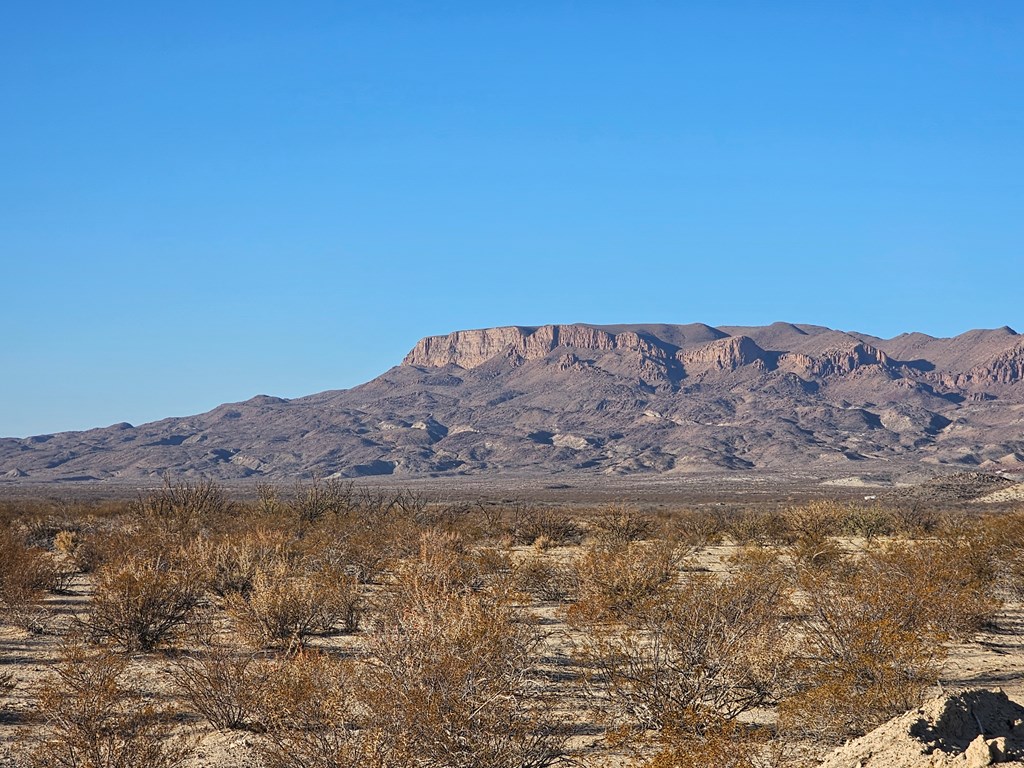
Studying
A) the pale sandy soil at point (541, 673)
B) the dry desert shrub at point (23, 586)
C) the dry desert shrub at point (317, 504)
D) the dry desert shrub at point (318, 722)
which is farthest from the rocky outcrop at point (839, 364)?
the dry desert shrub at point (318, 722)

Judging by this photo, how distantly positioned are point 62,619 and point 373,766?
11707mm

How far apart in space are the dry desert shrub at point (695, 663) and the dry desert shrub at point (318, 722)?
256cm

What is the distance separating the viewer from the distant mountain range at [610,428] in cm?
13812

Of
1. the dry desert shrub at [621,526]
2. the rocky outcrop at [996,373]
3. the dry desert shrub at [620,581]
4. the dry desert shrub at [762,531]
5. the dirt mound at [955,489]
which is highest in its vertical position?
the rocky outcrop at [996,373]

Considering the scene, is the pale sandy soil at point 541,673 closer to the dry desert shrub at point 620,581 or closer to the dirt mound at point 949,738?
the dry desert shrub at point 620,581

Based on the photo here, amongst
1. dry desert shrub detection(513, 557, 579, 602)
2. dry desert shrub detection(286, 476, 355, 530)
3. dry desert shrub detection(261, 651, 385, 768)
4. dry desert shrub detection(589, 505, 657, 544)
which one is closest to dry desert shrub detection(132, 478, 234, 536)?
dry desert shrub detection(286, 476, 355, 530)

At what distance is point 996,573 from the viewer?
1850 centimetres

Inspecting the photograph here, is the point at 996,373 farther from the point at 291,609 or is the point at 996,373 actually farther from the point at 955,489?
the point at 291,609

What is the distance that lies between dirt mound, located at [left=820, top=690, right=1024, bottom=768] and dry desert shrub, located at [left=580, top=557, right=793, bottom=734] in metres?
1.63

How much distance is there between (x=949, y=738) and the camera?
673 cm

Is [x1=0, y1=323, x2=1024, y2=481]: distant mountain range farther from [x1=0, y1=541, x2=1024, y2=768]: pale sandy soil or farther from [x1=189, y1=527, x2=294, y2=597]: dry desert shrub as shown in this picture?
[x1=0, y1=541, x2=1024, y2=768]: pale sandy soil

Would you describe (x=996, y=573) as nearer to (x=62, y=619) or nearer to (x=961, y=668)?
(x=961, y=668)

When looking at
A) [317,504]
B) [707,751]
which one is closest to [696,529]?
[317,504]

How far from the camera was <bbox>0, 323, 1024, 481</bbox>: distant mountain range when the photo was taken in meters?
138
